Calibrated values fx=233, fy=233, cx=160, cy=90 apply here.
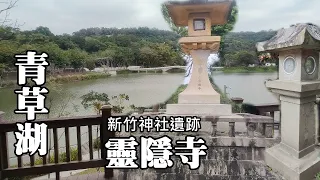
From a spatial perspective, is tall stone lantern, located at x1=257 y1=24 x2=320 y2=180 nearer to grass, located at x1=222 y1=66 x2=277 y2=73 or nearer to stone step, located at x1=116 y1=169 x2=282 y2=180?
stone step, located at x1=116 y1=169 x2=282 y2=180

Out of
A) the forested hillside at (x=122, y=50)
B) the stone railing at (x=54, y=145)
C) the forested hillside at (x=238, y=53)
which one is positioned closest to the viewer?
the stone railing at (x=54, y=145)

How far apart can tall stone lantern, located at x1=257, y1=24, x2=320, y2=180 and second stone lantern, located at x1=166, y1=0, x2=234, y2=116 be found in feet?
6.21

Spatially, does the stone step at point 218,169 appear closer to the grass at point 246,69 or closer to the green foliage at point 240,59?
the grass at point 246,69

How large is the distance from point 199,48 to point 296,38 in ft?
9.06

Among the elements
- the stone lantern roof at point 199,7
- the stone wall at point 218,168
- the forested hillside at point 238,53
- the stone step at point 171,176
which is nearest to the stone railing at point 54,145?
the stone step at point 171,176

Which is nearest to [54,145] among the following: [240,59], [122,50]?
[240,59]

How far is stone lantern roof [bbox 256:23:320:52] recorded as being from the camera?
2231mm

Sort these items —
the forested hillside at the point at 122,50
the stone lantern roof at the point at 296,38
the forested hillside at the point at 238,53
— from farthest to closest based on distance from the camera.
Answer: the forested hillside at the point at 122,50
the forested hillside at the point at 238,53
the stone lantern roof at the point at 296,38

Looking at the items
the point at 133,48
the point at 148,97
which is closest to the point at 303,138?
the point at 148,97

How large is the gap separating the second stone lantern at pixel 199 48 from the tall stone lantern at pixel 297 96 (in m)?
1.89

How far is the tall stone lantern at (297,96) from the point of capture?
2408 mm

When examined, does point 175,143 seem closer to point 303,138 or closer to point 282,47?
point 303,138

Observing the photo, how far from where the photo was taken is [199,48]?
16.3ft

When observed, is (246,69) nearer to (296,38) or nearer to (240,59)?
(240,59)
